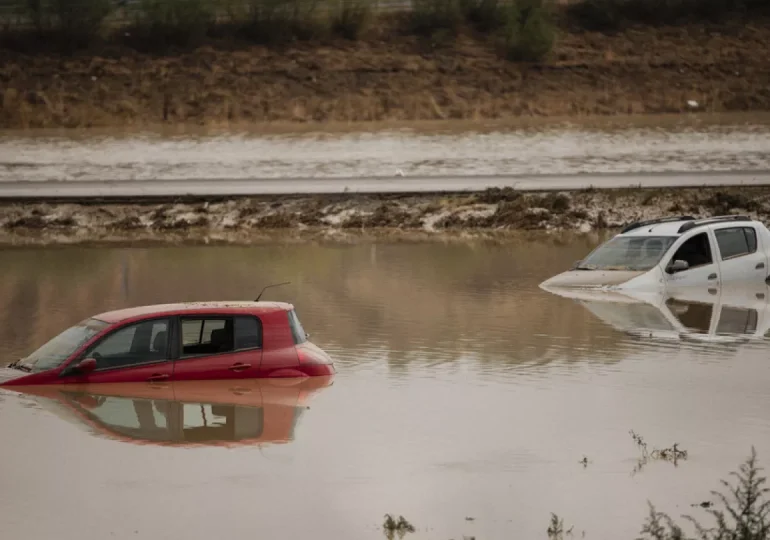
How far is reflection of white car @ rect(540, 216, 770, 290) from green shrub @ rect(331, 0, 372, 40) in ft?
185

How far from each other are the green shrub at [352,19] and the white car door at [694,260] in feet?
186

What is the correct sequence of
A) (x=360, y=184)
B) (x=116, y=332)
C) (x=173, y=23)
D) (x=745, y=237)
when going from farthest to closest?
(x=173, y=23) → (x=360, y=184) → (x=745, y=237) → (x=116, y=332)

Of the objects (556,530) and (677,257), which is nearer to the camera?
(556,530)

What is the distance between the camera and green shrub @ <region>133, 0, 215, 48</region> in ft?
257

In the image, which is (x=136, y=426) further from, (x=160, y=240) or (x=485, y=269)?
(x=160, y=240)

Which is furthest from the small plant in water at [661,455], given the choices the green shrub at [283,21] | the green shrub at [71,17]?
the green shrub at [71,17]

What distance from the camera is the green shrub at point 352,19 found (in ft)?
264

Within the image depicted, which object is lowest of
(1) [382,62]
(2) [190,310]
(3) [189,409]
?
(3) [189,409]

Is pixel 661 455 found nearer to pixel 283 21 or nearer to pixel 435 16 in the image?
pixel 435 16

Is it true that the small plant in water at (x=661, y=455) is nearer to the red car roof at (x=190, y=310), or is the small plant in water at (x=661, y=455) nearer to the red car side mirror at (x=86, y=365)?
the red car roof at (x=190, y=310)

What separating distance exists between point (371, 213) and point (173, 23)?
46161 millimetres

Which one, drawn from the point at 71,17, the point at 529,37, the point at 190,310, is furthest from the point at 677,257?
the point at 71,17

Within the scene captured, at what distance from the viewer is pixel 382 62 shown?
7606 centimetres

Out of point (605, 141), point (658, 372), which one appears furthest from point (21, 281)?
point (605, 141)
